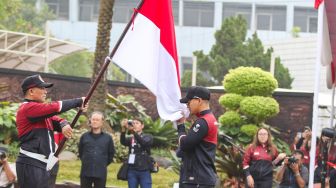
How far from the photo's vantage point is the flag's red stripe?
35.3 ft

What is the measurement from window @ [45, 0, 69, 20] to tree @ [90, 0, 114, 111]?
4940 cm

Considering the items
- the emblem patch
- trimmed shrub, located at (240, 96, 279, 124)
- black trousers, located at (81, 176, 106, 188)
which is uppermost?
the emblem patch

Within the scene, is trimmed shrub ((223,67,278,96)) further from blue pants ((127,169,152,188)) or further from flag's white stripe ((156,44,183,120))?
flag's white stripe ((156,44,183,120))

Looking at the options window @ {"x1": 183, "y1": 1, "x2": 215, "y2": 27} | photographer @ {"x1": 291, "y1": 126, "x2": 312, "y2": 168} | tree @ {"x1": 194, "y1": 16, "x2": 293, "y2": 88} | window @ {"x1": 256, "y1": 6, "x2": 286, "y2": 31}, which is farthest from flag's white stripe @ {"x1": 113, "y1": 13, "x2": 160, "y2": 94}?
window @ {"x1": 256, "y1": 6, "x2": 286, "y2": 31}

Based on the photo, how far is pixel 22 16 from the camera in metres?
59.2

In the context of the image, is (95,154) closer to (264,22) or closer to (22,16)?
(22,16)

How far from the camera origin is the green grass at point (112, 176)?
1823 cm

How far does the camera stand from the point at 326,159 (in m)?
13.5

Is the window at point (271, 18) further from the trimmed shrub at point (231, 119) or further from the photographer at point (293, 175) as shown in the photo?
the photographer at point (293, 175)

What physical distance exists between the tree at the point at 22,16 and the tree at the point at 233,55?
349 inches

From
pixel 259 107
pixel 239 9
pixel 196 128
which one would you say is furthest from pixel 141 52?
pixel 239 9

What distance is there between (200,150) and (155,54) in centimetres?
150

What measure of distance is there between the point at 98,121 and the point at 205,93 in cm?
470

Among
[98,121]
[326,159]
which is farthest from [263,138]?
[98,121]
